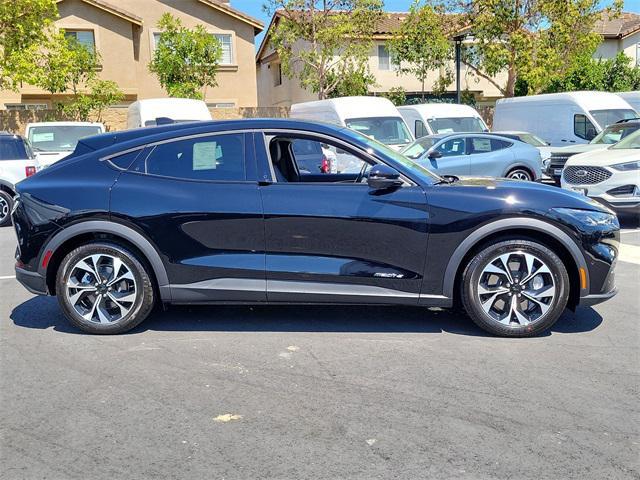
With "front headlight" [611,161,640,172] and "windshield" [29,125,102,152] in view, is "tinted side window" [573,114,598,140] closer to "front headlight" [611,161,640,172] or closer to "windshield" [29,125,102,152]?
"front headlight" [611,161,640,172]

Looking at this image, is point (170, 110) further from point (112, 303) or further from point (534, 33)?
point (534, 33)

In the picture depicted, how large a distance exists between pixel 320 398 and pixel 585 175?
27.8 ft

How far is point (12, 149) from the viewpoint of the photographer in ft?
39.8

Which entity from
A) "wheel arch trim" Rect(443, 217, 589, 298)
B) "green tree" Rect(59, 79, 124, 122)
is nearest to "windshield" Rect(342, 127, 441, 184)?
"wheel arch trim" Rect(443, 217, 589, 298)

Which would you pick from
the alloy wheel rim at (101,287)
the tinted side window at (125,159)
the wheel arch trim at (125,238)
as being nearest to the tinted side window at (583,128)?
the tinted side window at (125,159)

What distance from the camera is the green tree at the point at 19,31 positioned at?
20.5 m

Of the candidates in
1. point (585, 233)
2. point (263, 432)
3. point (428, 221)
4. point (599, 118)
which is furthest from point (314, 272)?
point (599, 118)

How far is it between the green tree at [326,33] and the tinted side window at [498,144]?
1242cm

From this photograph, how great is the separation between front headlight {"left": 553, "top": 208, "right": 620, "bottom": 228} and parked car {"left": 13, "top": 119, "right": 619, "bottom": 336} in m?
0.01

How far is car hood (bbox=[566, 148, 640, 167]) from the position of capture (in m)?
10.7

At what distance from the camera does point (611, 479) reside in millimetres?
3109

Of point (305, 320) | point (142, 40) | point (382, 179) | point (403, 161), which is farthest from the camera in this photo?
point (142, 40)

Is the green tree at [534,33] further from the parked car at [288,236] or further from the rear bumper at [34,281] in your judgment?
the rear bumper at [34,281]

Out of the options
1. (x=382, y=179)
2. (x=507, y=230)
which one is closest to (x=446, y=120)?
(x=507, y=230)
